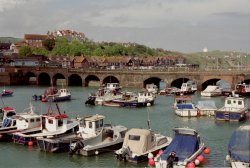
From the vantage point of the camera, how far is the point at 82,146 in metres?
39.4

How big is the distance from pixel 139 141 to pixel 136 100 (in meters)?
41.3

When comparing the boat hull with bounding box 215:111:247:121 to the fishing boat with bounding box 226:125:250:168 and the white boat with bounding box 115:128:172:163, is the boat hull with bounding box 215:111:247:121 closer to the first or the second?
the white boat with bounding box 115:128:172:163

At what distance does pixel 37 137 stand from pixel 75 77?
93.6 m

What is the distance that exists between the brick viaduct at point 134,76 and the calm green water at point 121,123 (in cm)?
1090

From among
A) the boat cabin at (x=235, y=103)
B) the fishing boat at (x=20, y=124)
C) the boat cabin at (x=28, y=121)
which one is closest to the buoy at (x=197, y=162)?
the boat cabin at (x=28, y=121)

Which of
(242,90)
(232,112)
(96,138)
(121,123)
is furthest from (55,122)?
(242,90)

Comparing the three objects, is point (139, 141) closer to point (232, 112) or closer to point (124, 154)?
point (124, 154)

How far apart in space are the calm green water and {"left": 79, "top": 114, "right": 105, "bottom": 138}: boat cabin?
3218 millimetres

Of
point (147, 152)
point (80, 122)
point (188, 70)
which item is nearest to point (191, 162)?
point (147, 152)

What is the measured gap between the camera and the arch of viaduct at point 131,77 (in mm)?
104250

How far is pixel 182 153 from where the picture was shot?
34875mm

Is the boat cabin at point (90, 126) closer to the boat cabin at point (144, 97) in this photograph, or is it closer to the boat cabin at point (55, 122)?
Answer: the boat cabin at point (55, 122)

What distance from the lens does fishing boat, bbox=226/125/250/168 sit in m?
30.4

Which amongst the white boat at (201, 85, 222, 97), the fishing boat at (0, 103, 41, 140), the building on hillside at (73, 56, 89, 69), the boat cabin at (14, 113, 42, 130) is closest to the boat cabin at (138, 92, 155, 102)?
the white boat at (201, 85, 222, 97)
